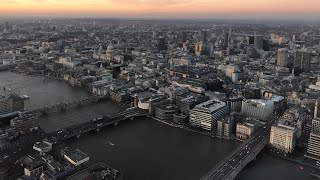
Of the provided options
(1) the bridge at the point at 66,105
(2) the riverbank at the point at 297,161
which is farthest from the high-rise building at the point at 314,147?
(1) the bridge at the point at 66,105

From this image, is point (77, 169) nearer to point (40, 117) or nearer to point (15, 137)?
point (15, 137)

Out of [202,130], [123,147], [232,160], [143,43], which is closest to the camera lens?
[232,160]

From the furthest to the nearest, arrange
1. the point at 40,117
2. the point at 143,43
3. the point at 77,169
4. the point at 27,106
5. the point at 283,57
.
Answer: the point at 143,43, the point at 283,57, the point at 27,106, the point at 40,117, the point at 77,169

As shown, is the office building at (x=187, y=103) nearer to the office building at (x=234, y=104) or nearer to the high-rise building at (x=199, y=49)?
the office building at (x=234, y=104)

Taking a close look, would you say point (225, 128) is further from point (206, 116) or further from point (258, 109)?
point (258, 109)

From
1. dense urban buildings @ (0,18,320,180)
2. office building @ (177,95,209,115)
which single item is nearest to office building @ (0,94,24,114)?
dense urban buildings @ (0,18,320,180)

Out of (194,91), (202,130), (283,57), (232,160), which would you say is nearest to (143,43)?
(283,57)

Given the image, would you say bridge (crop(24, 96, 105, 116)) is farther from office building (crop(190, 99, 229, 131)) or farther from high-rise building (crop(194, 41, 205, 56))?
high-rise building (crop(194, 41, 205, 56))
